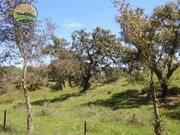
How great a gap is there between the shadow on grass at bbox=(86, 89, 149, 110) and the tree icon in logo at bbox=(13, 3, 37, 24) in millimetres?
20247

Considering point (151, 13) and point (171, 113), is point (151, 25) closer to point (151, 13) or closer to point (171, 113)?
point (171, 113)

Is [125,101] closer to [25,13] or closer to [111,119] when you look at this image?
[111,119]

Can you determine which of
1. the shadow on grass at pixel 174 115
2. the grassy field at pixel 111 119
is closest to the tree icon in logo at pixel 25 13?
the grassy field at pixel 111 119

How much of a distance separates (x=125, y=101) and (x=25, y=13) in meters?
24.9

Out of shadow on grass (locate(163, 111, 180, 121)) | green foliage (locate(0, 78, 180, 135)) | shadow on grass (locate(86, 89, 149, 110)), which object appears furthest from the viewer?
shadow on grass (locate(86, 89, 149, 110))

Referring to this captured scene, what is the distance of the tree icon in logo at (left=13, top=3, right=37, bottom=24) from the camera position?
21.9 metres

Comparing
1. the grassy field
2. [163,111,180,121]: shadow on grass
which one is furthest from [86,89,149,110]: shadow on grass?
[163,111,180,121]: shadow on grass

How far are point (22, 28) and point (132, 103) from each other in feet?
74.1

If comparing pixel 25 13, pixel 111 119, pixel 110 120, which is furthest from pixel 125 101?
pixel 25 13

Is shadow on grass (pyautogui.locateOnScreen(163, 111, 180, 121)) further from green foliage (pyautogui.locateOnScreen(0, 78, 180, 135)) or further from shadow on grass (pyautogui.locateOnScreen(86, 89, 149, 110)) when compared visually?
shadow on grass (pyautogui.locateOnScreen(86, 89, 149, 110))

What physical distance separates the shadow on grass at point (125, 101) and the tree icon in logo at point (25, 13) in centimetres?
2025

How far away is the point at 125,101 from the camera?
4375 cm

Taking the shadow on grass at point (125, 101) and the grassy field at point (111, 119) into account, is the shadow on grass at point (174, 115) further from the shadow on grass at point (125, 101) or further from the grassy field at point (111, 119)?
the shadow on grass at point (125, 101)

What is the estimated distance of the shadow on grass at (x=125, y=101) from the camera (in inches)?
1580
